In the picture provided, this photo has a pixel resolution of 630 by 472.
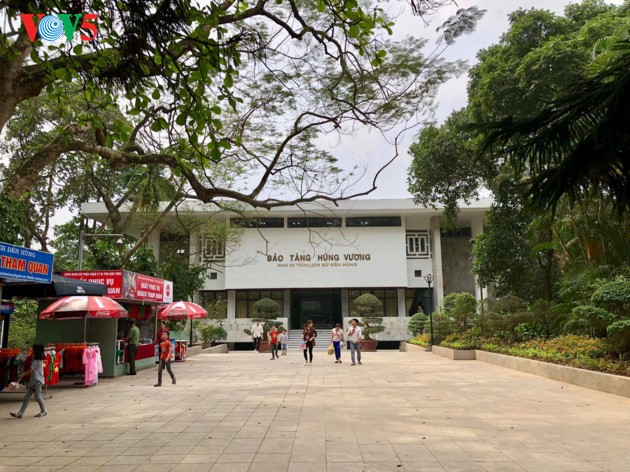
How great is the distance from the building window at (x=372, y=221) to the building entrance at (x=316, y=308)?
6071mm

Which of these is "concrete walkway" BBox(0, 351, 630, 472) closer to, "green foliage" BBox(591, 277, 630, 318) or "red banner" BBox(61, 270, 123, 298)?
"green foliage" BBox(591, 277, 630, 318)

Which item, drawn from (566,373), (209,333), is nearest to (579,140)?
(566,373)

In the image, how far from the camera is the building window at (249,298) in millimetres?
38906

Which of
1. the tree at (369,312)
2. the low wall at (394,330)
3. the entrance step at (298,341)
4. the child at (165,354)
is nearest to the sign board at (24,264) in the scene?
the child at (165,354)

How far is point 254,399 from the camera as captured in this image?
376 inches

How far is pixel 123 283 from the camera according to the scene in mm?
13648

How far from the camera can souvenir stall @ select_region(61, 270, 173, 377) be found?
533 inches

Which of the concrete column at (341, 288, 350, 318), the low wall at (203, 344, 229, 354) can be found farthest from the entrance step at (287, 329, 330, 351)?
the low wall at (203, 344, 229, 354)

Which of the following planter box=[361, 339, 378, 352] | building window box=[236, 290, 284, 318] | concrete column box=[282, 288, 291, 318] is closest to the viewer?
planter box=[361, 339, 378, 352]

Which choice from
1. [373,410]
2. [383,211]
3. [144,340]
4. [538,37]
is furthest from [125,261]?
[383,211]

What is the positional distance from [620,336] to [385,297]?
2888 cm

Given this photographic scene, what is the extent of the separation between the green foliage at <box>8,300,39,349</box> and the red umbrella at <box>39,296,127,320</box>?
28.0 feet

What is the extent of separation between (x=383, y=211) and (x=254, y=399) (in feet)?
94.4

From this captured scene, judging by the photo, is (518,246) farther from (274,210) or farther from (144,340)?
(274,210)
